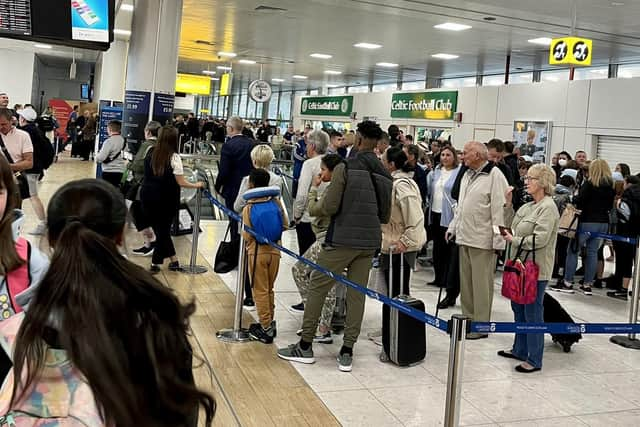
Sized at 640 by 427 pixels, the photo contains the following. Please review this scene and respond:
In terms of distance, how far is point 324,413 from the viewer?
4383mm

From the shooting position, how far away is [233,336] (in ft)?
18.9

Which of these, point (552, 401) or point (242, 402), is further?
point (552, 401)

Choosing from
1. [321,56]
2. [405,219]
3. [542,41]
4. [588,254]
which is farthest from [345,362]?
[321,56]

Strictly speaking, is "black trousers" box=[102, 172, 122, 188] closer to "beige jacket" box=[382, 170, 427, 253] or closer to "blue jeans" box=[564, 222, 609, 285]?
"beige jacket" box=[382, 170, 427, 253]

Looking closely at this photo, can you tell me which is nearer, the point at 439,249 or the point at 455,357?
the point at 455,357

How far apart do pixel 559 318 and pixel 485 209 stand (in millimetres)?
1325

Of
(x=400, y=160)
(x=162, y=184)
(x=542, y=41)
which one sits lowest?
(x=162, y=184)

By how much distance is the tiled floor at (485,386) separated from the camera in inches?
179

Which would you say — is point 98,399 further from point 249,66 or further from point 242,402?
point 249,66

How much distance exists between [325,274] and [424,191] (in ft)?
12.5

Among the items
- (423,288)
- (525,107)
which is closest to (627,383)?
(423,288)

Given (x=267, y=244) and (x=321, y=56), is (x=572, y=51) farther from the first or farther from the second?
(x=321, y=56)

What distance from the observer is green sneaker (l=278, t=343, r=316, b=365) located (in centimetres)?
530

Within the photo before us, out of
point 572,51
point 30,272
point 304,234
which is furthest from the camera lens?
point 572,51
